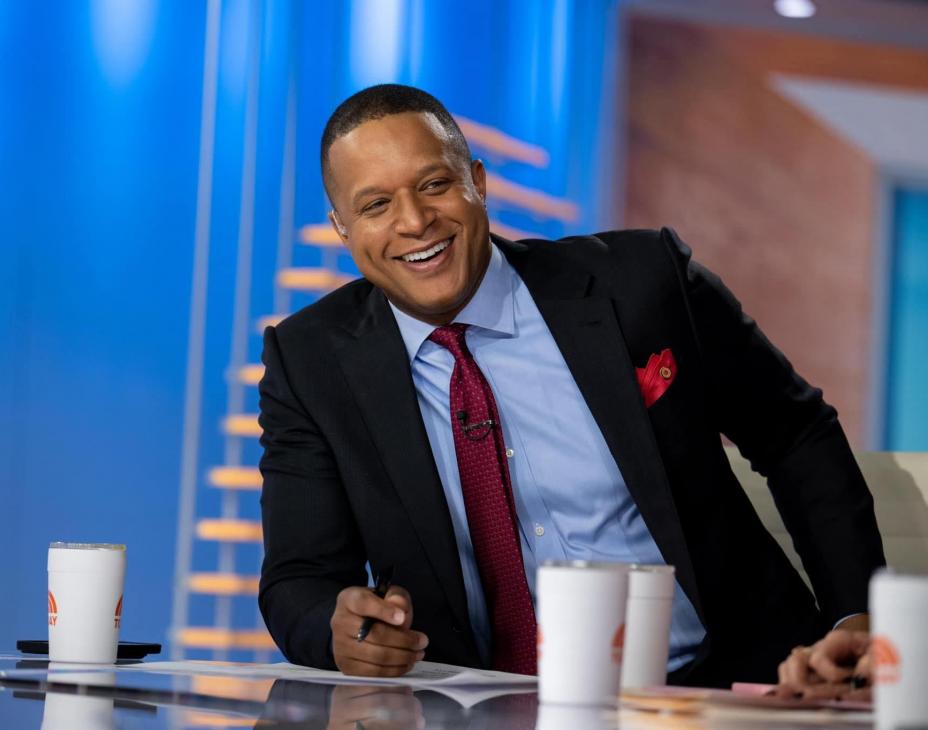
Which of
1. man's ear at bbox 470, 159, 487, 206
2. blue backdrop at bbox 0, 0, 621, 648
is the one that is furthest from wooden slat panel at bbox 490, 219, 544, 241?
man's ear at bbox 470, 159, 487, 206

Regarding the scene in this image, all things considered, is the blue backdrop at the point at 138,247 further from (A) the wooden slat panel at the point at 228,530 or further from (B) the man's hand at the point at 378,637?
(B) the man's hand at the point at 378,637

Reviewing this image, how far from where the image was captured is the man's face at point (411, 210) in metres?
1.79

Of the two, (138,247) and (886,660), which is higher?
(138,247)

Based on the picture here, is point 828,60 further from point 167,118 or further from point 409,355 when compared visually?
point 409,355

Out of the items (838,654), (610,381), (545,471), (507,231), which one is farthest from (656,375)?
(507,231)

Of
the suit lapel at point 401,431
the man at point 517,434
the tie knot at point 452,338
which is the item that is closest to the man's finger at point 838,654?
the man at point 517,434

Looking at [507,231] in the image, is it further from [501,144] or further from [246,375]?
[246,375]

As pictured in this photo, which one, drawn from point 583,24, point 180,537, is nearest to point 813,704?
point 180,537

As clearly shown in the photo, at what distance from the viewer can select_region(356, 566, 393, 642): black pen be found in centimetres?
133

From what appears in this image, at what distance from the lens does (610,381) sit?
5.75 ft

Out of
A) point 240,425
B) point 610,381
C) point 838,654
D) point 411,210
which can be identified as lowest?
point 838,654

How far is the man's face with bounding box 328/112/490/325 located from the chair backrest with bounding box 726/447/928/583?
1.99ft

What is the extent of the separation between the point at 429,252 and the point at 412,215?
0.19ft

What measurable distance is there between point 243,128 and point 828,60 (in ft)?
10.8
